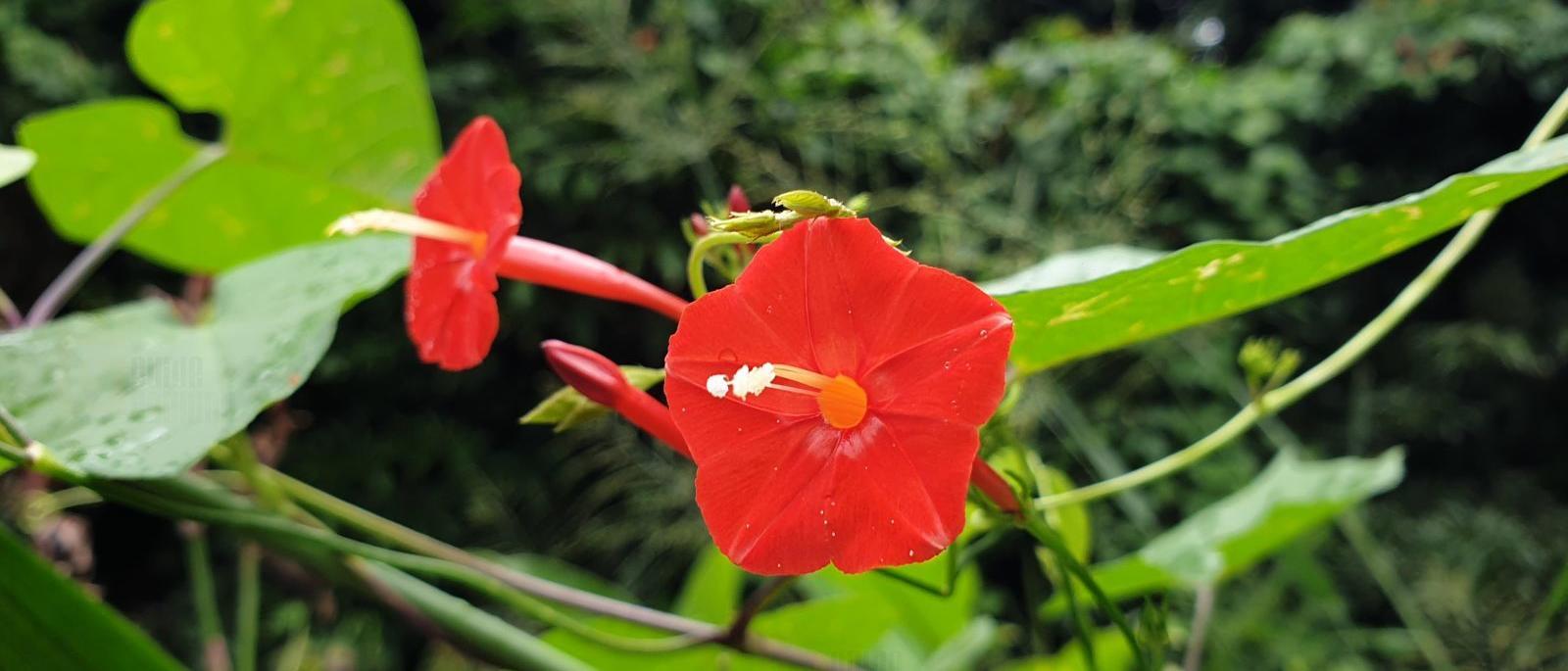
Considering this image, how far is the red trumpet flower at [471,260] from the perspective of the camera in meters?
0.32

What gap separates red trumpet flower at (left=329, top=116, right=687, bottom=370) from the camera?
32 cm

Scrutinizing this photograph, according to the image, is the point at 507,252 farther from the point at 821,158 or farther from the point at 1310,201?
the point at 1310,201

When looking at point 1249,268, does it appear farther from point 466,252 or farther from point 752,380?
point 466,252

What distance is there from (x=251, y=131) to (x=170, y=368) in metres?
0.31

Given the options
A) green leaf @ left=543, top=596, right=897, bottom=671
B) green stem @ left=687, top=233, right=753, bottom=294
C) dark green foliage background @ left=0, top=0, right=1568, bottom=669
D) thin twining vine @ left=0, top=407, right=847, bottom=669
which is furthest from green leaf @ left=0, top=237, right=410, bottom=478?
dark green foliage background @ left=0, top=0, right=1568, bottom=669

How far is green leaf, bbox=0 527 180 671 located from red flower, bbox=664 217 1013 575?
182mm

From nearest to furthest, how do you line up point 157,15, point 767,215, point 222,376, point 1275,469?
point 767,215 < point 222,376 < point 157,15 < point 1275,469

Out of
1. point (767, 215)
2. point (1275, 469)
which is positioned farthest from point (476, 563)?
point (1275, 469)

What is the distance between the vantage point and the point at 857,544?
0.25 meters

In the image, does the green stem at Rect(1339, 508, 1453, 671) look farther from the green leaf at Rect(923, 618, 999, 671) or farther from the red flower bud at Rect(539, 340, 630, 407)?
the red flower bud at Rect(539, 340, 630, 407)

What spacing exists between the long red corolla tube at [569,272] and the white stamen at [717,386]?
10cm

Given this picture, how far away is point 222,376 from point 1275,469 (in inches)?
29.7

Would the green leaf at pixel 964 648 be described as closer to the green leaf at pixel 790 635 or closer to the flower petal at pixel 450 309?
the green leaf at pixel 790 635

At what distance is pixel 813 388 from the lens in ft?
0.88
